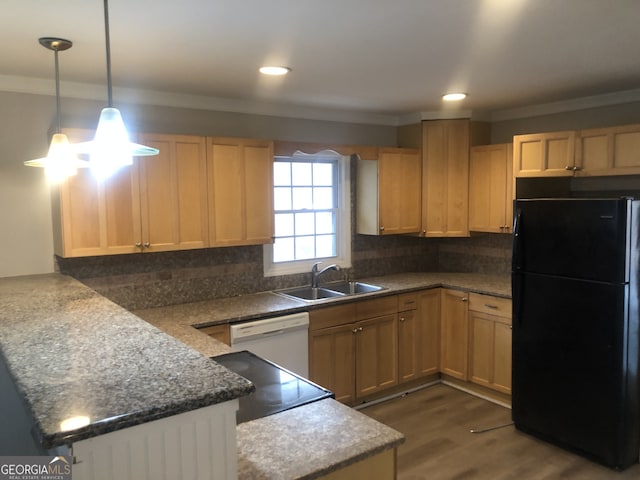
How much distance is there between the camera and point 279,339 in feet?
11.2

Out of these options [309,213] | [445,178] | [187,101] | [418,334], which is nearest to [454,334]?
[418,334]

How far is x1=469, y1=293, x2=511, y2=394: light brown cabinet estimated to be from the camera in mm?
3857

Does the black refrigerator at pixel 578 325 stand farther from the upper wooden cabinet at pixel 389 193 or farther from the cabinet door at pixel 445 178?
the upper wooden cabinet at pixel 389 193

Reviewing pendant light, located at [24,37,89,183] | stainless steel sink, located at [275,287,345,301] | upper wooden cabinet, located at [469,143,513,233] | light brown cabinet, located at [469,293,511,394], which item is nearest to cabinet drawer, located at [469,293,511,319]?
light brown cabinet, located at [469,293,511,394]

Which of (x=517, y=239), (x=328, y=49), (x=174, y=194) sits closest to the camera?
(x=328, y=49)

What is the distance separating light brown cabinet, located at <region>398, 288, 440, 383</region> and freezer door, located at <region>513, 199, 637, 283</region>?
1007 millimetres

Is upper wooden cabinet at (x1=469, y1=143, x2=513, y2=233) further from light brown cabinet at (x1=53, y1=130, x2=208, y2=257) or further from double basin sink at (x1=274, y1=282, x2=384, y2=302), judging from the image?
light brown cabinet at (x1=53, y1=130, x2=208, y2=257)

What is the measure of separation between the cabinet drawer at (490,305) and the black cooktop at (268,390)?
84.3 inches

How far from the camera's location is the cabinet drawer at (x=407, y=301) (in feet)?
13.5

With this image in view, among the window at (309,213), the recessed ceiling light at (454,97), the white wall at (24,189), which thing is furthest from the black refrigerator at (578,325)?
the white wall at (24,189)

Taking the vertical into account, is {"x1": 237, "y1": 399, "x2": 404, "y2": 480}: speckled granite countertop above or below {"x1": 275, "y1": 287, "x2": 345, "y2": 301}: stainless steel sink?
below

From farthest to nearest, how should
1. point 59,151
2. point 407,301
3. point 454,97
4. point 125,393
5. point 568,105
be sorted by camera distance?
point 407,301 → point 568,105 → point 454,97 → point 59,151 → point 125,393

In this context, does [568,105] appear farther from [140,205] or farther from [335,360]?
[140,205]

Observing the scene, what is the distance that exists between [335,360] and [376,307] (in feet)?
1.76
